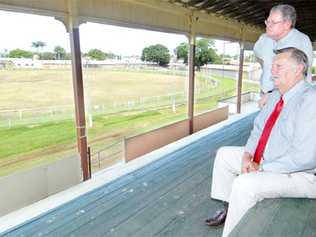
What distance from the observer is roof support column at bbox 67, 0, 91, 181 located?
329 cm

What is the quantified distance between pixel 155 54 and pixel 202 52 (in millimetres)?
1662

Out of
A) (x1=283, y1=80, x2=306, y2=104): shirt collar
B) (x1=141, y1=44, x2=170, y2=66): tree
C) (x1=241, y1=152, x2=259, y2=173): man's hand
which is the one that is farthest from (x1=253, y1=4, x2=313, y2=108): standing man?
(x1=141, y1=44, x2=170, y2=66): tree

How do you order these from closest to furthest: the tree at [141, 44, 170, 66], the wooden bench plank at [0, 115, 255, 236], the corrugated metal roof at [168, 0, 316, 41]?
the wooden bench plank at [0, 115, 255, 236] → the corrugated metal roof at [168, 0, 316, 41] → the tree at [141, 44, 170, 66]

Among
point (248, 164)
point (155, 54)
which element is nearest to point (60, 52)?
point (155, 54)

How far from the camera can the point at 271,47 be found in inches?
88.9

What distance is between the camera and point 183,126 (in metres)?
5.91

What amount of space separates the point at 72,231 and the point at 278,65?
197 cm

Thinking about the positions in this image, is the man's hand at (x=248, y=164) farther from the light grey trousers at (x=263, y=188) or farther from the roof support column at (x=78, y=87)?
the roof support column at (x=78, y=87)

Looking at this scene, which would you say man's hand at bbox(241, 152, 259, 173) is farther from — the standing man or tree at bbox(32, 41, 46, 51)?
tree at bbox(32, 41, 46, 51)

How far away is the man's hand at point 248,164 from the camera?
1.73m

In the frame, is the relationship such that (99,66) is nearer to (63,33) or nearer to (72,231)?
(63,33)

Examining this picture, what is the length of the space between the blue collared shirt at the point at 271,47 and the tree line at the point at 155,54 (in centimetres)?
229

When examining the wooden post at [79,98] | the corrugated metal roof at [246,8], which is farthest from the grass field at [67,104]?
the corrugated metal roof at [246,8]

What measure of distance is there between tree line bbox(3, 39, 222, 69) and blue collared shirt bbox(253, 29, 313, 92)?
2290 millimetres
